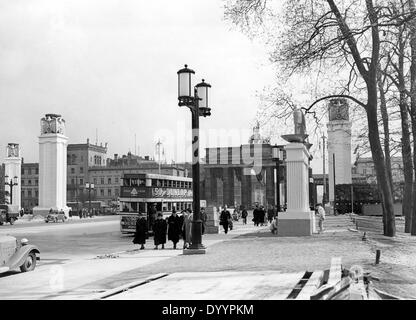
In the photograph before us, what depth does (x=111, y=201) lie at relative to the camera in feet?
267

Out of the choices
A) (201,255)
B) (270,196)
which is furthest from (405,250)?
(270,196)

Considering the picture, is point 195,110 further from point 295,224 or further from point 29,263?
point 295,224

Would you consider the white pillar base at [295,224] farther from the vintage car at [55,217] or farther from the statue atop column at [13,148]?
the vintage car at [55,217]

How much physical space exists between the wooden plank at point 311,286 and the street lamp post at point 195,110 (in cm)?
515

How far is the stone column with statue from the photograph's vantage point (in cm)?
2073

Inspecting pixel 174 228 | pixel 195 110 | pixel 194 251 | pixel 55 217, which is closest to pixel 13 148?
pixel 195 110

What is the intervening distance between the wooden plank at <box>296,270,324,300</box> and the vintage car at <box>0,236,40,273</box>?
20.7ft

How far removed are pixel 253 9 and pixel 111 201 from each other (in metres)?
71.1

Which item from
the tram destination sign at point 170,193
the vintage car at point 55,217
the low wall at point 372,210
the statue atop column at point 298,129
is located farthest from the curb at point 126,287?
the low wall at point 372,210

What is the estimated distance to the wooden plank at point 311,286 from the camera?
6.70m

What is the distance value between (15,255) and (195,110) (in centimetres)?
598

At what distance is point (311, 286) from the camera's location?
25.0 feet
